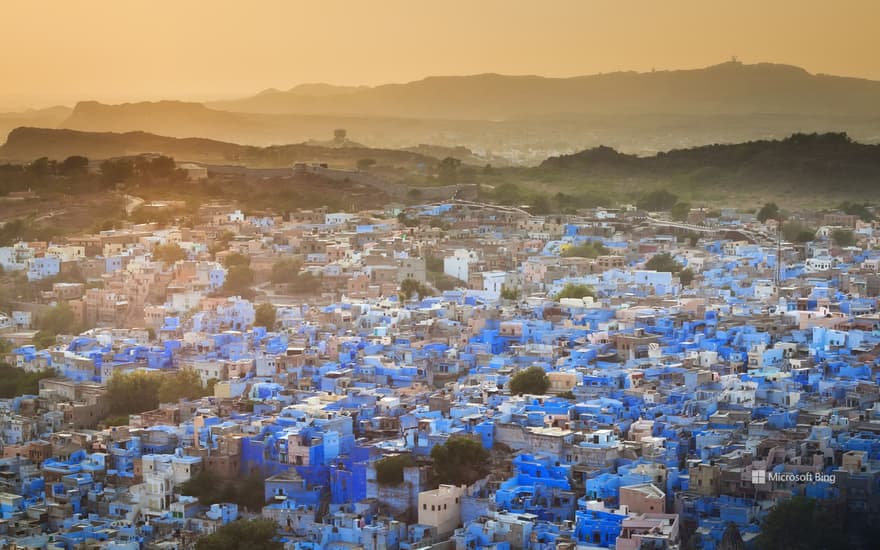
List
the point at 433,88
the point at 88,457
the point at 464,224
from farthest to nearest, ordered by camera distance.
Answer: the point at 433,88
the point at 464,224
the point at 88,457

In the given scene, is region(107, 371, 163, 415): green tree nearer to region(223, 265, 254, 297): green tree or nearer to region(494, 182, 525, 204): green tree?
region(223, 265, 254, 297): green tree

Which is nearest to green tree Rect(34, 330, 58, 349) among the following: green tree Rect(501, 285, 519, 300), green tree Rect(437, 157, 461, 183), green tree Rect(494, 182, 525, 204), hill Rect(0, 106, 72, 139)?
green tree Rect(501, 285, 519, 300)

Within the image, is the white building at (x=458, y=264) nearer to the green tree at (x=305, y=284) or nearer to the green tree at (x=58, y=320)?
the green tree at (x=305, y=284)

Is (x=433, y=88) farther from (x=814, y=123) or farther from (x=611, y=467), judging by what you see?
(x=611, y=467)

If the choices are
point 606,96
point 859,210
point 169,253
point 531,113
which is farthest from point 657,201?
point 531,113

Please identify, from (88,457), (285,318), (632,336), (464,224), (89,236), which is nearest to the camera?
(88,457)

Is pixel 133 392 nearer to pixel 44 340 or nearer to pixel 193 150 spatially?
pixel 44 340

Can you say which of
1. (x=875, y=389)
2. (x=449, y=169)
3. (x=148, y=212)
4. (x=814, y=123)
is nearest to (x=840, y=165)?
(x=814, y=123)
